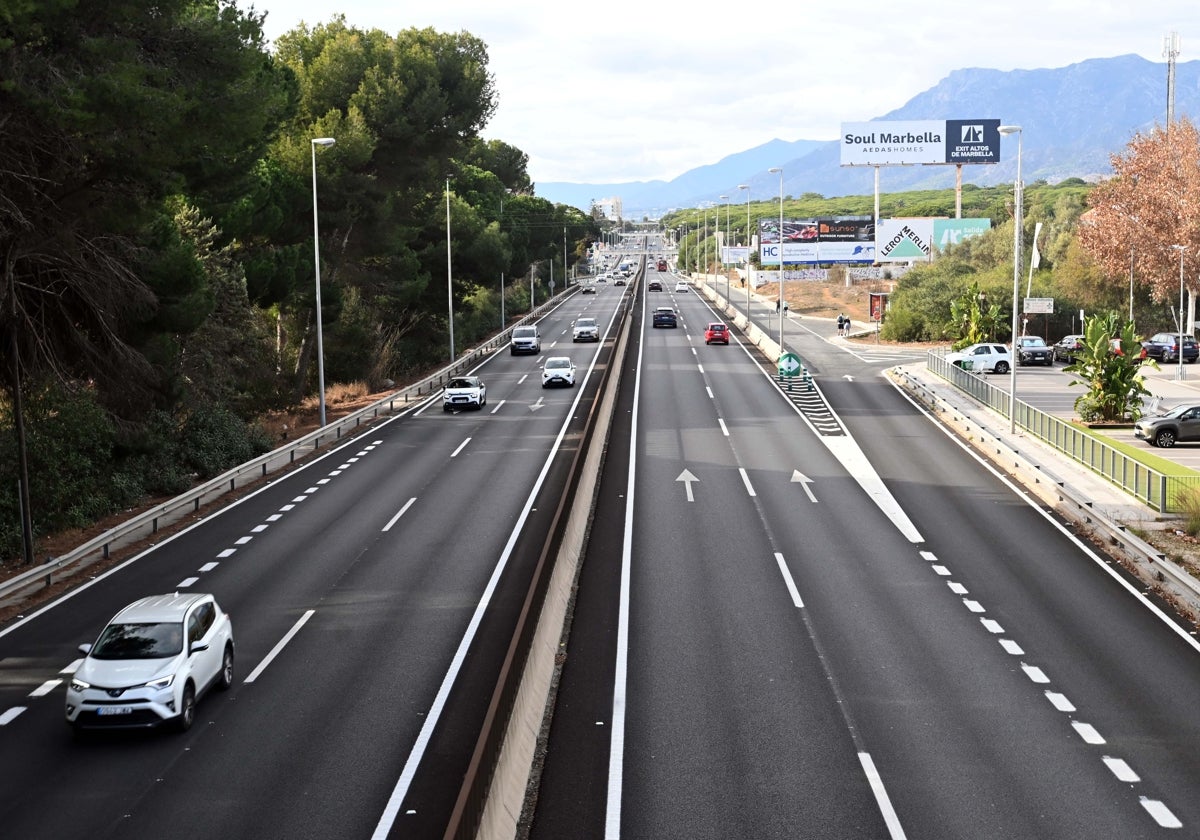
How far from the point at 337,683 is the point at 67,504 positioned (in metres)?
15.6

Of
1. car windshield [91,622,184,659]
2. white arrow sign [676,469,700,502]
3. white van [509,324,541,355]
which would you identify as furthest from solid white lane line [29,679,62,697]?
white van [509,324,541,355]

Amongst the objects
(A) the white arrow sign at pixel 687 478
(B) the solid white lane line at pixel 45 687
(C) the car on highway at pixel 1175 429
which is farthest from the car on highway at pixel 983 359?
(B) the solid white lane line at pixel 45 687

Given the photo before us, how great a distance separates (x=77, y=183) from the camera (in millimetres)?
24391

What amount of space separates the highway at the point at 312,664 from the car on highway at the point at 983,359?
29.1m

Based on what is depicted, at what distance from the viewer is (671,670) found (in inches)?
695

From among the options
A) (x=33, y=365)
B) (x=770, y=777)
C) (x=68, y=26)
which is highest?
(x=68, y=26)

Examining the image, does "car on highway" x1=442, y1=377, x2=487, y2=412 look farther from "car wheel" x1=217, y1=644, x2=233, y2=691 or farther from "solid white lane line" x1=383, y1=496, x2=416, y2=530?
"car wheel" x1=217, y1=644, x2=233, y2=691

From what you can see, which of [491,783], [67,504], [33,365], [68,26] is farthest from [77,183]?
[491,783]

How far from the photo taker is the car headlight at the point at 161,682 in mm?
14898

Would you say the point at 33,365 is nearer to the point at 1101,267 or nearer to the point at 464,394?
the point at 464,394

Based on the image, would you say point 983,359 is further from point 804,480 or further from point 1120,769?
point 1120,769

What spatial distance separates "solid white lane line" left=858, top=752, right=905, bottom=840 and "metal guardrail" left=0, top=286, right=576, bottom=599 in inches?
598

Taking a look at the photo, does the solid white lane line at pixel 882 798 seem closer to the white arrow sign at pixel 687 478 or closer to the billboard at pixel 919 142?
the white arrow sign at pixel 687 478

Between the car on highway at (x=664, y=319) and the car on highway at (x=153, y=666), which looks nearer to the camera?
the car on highway at (x=153, y=666)
